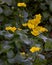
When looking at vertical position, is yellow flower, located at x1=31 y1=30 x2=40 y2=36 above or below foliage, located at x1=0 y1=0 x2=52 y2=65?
above

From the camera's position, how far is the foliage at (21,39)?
2.84 metres

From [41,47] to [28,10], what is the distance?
1.18 metres

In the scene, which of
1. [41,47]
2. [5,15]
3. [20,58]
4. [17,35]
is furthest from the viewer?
[5,15]

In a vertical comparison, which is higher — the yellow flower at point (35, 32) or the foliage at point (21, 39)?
the yellow flower at point (35, 32)

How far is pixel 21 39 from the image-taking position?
2943 millimetres

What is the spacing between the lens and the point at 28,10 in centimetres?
425

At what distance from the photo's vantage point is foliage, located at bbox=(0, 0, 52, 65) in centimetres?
284

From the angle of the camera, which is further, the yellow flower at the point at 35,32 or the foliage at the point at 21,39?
the yellow flower at the point at 35,32

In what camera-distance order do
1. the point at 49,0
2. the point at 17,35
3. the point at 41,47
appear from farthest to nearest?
the point at 49,0
the point at 41,47
the point at 17,35

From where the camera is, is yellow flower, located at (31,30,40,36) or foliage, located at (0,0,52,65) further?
yellow flower, located at (31,30,40,36)

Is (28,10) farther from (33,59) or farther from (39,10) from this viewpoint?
(33,59)

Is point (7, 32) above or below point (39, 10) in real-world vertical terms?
above

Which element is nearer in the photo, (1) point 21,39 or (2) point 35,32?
(1) point 21,39

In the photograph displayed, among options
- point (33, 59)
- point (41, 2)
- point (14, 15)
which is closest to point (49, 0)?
point (41, 2)
